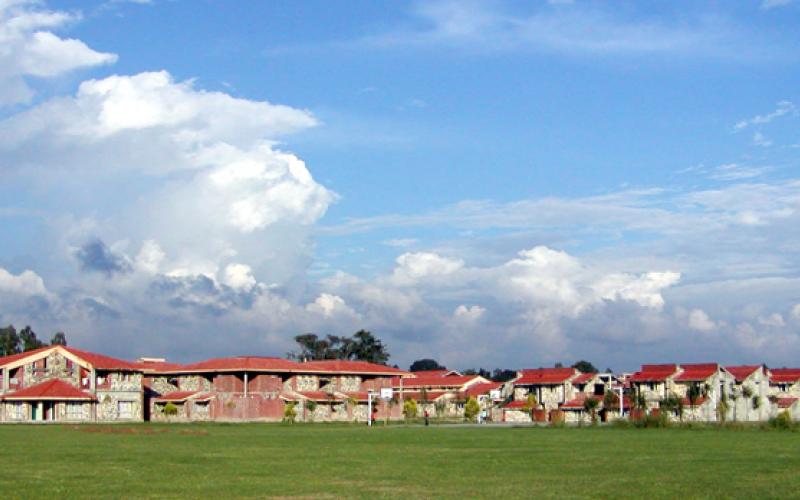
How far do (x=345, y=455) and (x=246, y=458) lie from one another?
12.9 ft

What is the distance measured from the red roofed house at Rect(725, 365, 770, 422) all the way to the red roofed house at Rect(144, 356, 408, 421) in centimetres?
3701

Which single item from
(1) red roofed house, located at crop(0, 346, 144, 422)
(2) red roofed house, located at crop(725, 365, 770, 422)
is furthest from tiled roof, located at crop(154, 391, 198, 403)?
(2) red roofed house, located at crop(725, 365, 770, 422)

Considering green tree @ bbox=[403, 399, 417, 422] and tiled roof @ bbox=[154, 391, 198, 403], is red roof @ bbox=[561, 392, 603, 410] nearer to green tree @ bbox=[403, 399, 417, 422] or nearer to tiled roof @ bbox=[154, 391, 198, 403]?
green tree @ bbox=[403, 399, 417, 422]

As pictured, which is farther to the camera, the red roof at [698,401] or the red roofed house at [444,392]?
the red roofed house at [444,392]

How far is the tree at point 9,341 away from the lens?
153875 millimetres

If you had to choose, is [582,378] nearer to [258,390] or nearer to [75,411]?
[258,390]

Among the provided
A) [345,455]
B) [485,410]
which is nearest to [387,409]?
[485,410]

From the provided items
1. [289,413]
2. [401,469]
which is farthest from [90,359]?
[401,469]

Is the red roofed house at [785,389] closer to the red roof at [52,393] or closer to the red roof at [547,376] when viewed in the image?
the red roof at [547,376]

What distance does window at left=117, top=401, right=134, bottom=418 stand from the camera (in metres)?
105

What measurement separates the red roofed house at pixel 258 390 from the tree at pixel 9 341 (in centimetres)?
4662

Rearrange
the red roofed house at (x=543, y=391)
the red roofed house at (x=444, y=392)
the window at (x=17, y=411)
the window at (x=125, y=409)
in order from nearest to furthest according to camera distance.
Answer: the window at (x=17, y=411) < the window at (x=125, y=409) < the red roofed house at (x=543, y=391) < the red roofed house at (x=444, y=392)

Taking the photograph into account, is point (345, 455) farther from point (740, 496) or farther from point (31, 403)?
point (31, 403)

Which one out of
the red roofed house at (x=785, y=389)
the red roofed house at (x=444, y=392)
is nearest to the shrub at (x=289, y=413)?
the red roofed house at (x=444, y=392)
